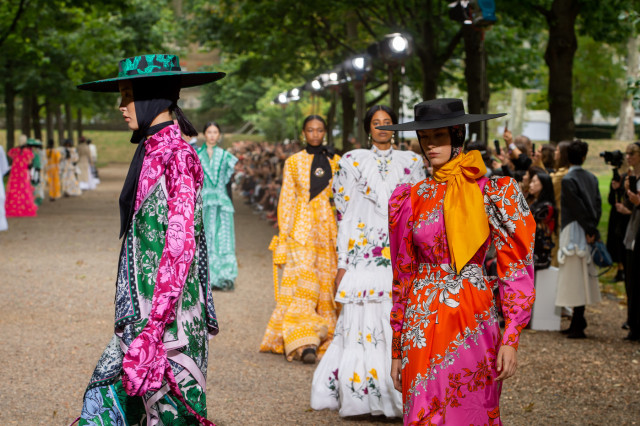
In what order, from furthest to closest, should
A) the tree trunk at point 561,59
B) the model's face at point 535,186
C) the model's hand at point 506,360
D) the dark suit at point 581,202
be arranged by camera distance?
1. the tree trunk at point 561,59
2. the model's face at point 535,186
3. the dark suit at point 581,202
4. the model's hand at point 506,360

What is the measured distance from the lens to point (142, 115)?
3703 mm

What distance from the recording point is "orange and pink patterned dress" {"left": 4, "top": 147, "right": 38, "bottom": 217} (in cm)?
2216

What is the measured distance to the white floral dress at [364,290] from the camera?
6059 mm

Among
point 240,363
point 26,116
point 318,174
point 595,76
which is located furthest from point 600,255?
point 595,76

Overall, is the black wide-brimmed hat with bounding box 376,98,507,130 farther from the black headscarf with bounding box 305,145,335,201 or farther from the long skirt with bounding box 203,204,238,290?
the long skirt with bounding box 203,204,238,290

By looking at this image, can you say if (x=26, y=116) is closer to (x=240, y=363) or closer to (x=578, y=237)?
(x=578, y=237)

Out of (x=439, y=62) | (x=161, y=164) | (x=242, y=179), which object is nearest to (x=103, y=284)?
(x=161, y=164)

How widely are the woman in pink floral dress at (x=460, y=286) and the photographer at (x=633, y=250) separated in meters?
5.65

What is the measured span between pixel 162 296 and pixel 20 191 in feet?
65.7

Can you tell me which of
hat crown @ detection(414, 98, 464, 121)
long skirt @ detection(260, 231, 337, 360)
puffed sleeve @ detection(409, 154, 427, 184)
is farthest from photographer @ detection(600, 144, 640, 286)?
hat crown @ detection(414, 98, 464, 121)

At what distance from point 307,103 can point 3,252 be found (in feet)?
99.9

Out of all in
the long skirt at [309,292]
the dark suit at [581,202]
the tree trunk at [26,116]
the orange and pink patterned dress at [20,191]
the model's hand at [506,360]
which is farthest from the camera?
the tree trunk at [26,116]

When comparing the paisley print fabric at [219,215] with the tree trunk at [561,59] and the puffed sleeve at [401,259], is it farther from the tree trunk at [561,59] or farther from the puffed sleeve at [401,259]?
the puffed sleeve at [401,259]

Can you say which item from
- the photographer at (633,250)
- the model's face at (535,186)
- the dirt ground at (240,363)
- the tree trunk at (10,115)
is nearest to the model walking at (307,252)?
the dirt ground at (240,363)
